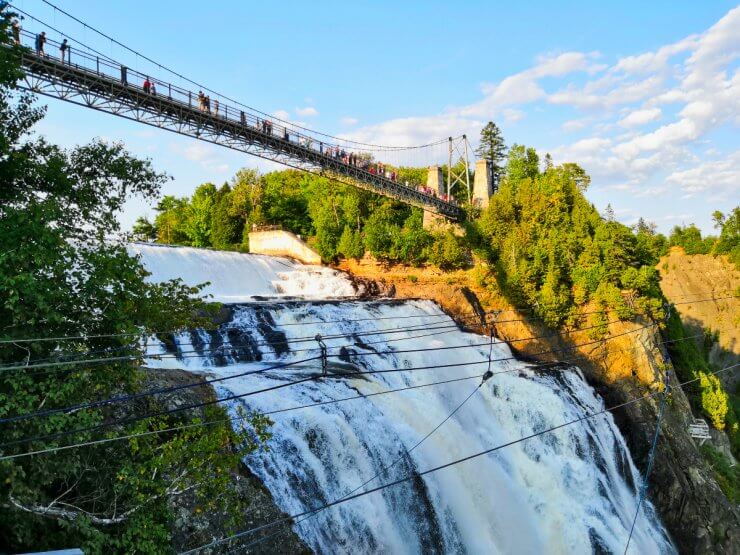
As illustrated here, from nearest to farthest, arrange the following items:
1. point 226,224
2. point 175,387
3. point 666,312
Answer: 1. point 175,387
2. point 666,312
3. point 226,224

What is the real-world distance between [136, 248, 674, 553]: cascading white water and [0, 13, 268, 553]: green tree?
3.13 m

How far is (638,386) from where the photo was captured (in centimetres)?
2825

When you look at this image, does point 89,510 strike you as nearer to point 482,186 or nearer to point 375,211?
point 375,211

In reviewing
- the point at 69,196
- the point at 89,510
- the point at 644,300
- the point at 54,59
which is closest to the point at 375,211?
the point at 644,300

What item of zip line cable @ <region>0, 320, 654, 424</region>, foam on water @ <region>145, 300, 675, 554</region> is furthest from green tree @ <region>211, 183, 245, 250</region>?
zip line cable @ <region>0, 320, 654, 424</region>

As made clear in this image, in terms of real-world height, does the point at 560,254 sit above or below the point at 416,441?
Answer: above

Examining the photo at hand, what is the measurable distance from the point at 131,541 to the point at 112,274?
3.90m

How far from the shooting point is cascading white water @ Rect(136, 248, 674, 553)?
12922 millimetres

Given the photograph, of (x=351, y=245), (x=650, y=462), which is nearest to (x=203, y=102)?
(x=351, y=245)

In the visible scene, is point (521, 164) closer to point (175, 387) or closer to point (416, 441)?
point (416, 441)

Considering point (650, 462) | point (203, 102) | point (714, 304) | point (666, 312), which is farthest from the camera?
point (714, 304)

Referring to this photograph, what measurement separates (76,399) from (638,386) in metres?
26.8

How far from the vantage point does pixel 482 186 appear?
43875 mm

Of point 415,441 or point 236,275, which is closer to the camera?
point 415,441
